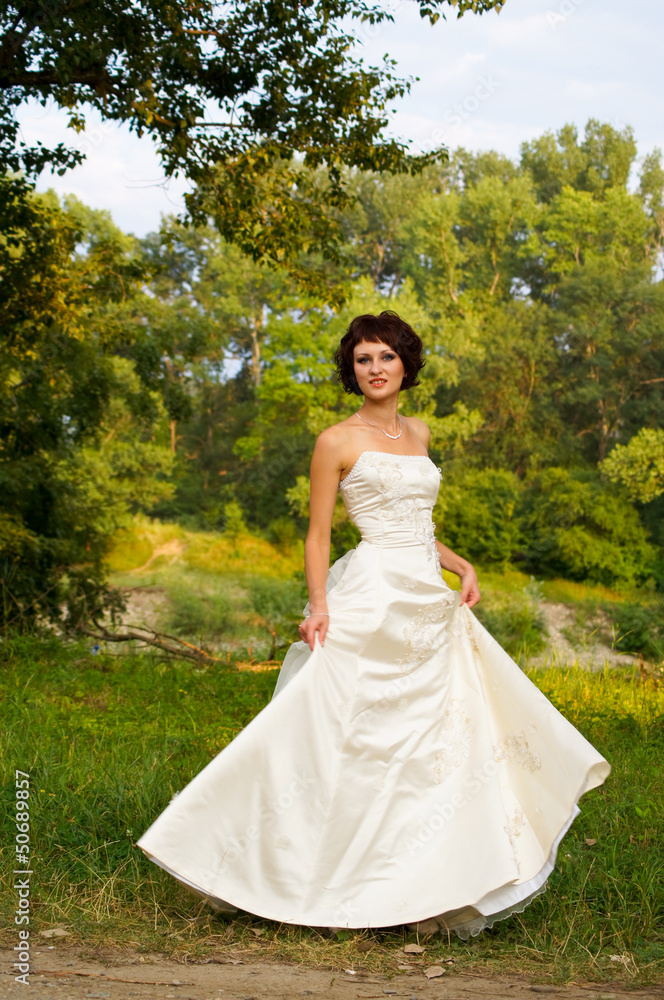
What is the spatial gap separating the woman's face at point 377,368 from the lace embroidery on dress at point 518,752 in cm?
139

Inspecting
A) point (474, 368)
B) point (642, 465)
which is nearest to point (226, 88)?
point (642, 465)

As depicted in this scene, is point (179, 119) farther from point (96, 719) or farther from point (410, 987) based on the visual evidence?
point (410, 987)

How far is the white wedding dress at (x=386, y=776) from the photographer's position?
2.96m

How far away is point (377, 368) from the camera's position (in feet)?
11.5

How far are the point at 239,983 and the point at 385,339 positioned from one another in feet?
7.56

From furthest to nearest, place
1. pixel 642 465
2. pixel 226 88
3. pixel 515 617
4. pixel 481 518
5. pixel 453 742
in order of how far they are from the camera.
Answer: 1. pixel 481 518
2. pixel 642 465
3. pixel 515 617
4. pixel 226 88
5. pixel 453 742

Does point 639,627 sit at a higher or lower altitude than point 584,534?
lower

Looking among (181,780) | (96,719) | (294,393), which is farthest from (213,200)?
(294,393)

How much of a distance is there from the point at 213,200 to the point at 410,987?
795cm

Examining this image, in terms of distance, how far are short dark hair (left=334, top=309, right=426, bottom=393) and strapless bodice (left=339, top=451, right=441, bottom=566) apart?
362 mm

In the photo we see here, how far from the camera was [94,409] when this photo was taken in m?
12.2

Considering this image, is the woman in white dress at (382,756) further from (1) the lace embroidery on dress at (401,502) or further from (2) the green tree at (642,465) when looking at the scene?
(2) the green tree at (642,465)

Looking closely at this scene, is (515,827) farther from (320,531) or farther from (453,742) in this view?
(320,531)

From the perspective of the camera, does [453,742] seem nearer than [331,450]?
Yes
